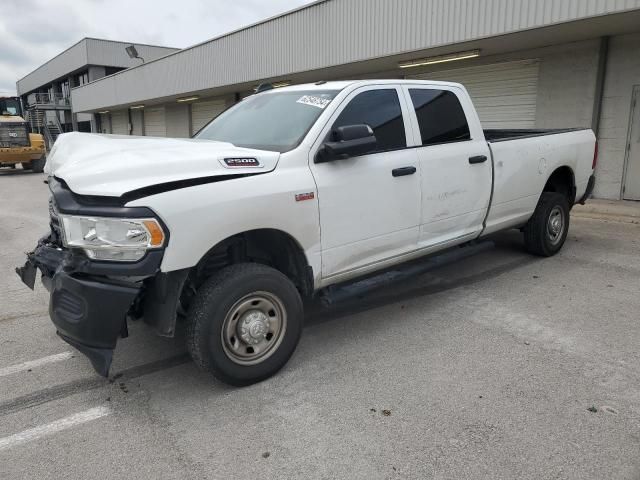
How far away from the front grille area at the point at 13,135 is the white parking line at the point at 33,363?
23.6 metres

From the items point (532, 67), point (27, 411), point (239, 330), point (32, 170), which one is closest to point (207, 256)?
point (239, 330)

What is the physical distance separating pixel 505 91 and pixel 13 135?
72.4 ft

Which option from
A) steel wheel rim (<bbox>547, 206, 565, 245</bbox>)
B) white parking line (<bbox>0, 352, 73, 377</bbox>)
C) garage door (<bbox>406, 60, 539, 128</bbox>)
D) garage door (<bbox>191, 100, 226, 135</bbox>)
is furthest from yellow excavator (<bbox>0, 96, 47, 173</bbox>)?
steel wheel rim (<bbox>547, 206, 565, 245</bbox>)

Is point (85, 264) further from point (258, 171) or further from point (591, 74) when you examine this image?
point (591, 74)

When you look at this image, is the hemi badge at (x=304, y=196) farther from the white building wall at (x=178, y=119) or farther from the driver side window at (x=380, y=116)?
the white building wall at (x=178, y=119)

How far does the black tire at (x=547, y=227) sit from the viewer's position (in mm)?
6051

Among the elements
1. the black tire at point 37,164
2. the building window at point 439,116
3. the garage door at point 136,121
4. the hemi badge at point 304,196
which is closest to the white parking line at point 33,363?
the hemi badge at point 304,196

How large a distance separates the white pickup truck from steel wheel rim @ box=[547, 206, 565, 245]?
1427 mm

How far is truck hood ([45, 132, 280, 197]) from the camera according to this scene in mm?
2955

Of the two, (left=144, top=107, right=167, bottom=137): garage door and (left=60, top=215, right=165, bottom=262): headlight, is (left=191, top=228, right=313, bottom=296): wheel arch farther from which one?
(left=144, top=107, right=167, bottom=137): garage door

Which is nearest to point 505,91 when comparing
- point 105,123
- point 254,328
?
point 254,328

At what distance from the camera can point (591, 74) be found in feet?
33.8

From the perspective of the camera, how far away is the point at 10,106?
1165 inches

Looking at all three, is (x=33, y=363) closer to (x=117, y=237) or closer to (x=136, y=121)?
(x=117, y=237)
